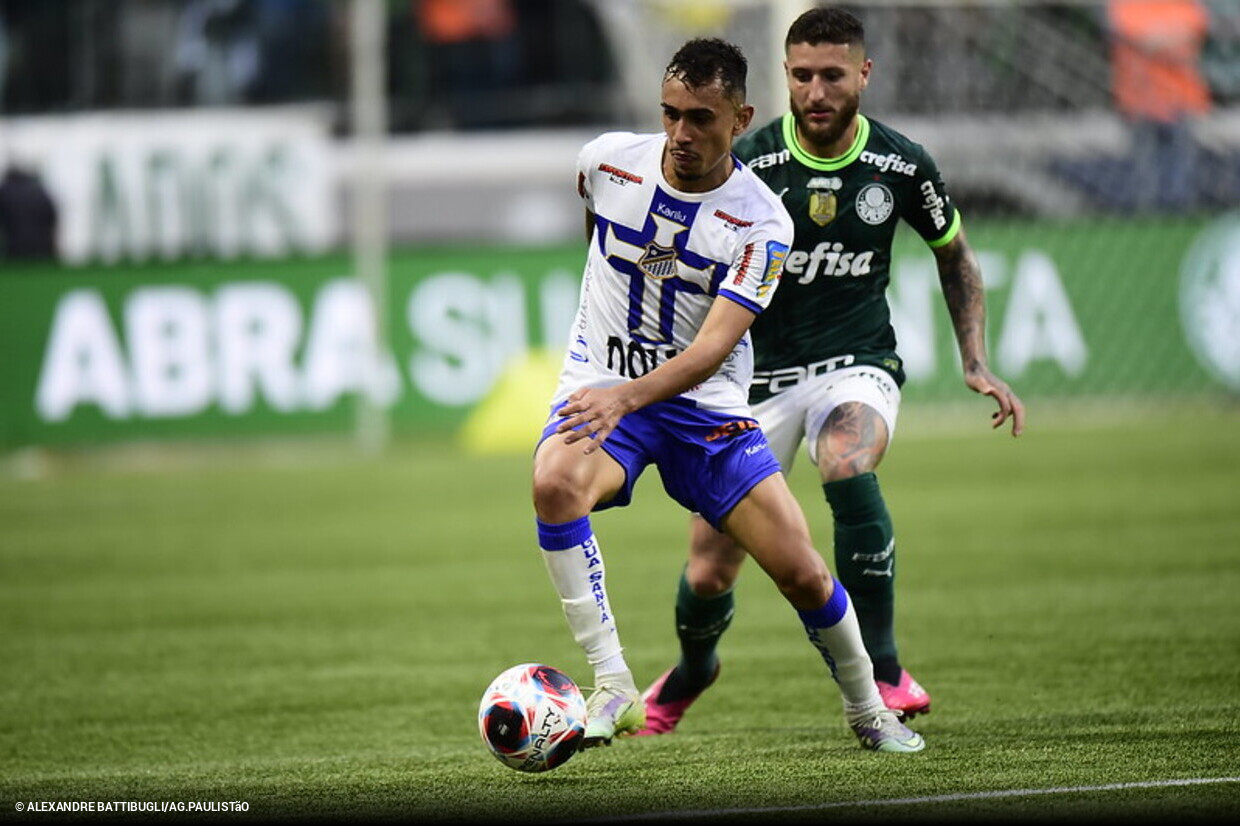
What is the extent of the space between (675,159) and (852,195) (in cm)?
125

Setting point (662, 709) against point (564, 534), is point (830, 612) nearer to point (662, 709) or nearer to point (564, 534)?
point (564, 534)

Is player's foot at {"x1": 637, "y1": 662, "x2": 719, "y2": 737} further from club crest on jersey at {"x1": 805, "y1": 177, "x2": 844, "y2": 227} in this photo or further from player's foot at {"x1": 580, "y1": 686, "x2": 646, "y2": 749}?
club crest on jersey at {"x1": 805, "y1": 177, "x2": 844, "y2": 227}

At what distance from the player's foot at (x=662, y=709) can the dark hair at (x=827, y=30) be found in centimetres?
226

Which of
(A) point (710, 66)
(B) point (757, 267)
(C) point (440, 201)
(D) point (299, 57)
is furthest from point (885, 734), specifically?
(C) point (440, 201)

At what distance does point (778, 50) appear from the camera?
2017 centimetres

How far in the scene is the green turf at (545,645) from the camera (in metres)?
5.98

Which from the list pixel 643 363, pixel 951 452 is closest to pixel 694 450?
pixel 643 363

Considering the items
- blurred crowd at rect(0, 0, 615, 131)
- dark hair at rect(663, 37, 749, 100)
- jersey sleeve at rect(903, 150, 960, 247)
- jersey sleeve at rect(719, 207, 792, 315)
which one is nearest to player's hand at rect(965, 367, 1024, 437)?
jersey sleeve at rect(903, 150, 960, 247)

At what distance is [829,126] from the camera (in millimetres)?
7109

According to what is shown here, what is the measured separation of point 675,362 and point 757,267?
15.3 inches

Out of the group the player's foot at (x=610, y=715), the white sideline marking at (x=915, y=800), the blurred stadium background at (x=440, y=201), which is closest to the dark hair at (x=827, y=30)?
the player's foot at (x=610, y=715)

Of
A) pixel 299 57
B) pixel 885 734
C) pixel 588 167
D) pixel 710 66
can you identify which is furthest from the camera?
pixel 299 57

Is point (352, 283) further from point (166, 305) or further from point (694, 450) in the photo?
point (694, 450)

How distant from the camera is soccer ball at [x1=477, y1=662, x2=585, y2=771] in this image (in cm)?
595
